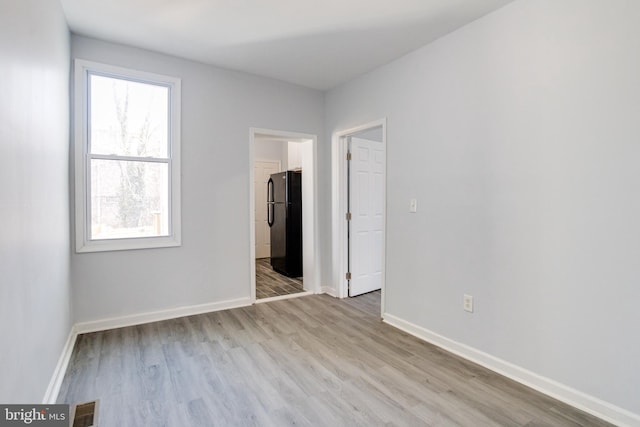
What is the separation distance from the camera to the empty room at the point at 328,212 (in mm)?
1812

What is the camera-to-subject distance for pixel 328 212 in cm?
427

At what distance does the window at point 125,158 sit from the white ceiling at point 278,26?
42cm

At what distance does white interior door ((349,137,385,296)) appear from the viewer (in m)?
4.12

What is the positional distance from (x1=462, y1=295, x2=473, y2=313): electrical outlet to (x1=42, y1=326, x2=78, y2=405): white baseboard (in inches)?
111

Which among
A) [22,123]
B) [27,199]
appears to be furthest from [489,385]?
[22,123]

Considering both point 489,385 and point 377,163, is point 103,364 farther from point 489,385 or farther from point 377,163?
point 377,163

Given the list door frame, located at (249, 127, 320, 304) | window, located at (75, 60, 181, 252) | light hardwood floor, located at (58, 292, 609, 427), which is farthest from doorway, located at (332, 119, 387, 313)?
window, located at (75, 60, 181, 252)

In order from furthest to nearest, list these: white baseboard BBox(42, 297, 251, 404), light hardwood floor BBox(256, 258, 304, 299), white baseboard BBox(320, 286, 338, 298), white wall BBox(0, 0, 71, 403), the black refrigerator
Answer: the black refrigerator → light hardwood floor BBox(256, 258, 304, 299) → white baseboard BBox(320, 286, 338, 298) → white baseboard BBox(42, 297, 251, 404) → white wall BBox(0, 0, 71, 403)

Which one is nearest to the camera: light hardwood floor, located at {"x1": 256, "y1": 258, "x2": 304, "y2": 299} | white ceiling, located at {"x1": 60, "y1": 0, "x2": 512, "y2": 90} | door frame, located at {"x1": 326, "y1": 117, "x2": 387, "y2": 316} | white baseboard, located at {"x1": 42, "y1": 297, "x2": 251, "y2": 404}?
white baseboard, located at {"x1": 42, "y1": 297, "x2": 251, "y2": 404}

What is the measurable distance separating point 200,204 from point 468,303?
275 centimetres

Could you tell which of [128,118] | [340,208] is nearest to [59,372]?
[128,118]

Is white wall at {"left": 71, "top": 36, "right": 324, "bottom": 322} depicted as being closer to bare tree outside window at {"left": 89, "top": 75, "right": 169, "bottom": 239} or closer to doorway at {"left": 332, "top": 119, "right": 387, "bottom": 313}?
bare tree outside window at {"left": 89, "top": 75, "right": 169, "bottom": 239}

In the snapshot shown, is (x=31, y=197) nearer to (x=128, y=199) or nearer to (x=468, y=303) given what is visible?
(x=128, y=199)

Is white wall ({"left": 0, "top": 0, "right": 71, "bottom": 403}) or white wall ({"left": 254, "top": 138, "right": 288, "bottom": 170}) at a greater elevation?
white wall ({"left": 254, "top": 138, "right": 288, "bottom": 170})
